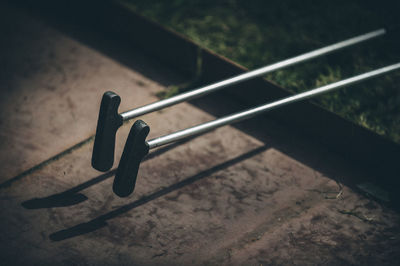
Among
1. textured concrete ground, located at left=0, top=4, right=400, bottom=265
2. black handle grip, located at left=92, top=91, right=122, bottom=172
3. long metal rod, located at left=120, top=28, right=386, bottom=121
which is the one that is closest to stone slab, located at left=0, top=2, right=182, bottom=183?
textured concrete ground, located at left=0, top=4, right=400, bottom=265

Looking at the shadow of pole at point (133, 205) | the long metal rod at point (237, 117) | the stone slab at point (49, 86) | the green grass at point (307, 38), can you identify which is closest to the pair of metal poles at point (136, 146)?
the long metal rod at point (237, 117)

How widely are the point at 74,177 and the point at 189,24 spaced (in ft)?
3.56

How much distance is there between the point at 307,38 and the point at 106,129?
4.12ft

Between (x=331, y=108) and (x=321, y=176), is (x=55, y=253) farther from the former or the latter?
(x=331, y=108)

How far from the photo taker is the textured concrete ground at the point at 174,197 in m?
1.37

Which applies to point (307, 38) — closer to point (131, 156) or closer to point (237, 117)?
point (237, 117)

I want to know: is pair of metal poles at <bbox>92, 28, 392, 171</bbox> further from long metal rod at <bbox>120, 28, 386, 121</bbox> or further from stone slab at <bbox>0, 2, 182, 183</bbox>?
stone slab at <bbox>0, 2, 182, 183</bbox>

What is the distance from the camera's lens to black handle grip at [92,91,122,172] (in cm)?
135

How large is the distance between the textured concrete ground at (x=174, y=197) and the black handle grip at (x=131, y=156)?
14cm

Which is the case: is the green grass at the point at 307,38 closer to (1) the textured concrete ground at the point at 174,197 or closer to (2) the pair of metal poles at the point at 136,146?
(1) the textured concrete ground at the point at 174,197

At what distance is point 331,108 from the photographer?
6.08ft

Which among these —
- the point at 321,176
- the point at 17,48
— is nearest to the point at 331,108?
the point at 321,176

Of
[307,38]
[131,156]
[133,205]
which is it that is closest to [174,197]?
[133,205]

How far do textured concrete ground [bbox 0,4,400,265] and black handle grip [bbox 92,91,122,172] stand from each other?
0.15 metres
